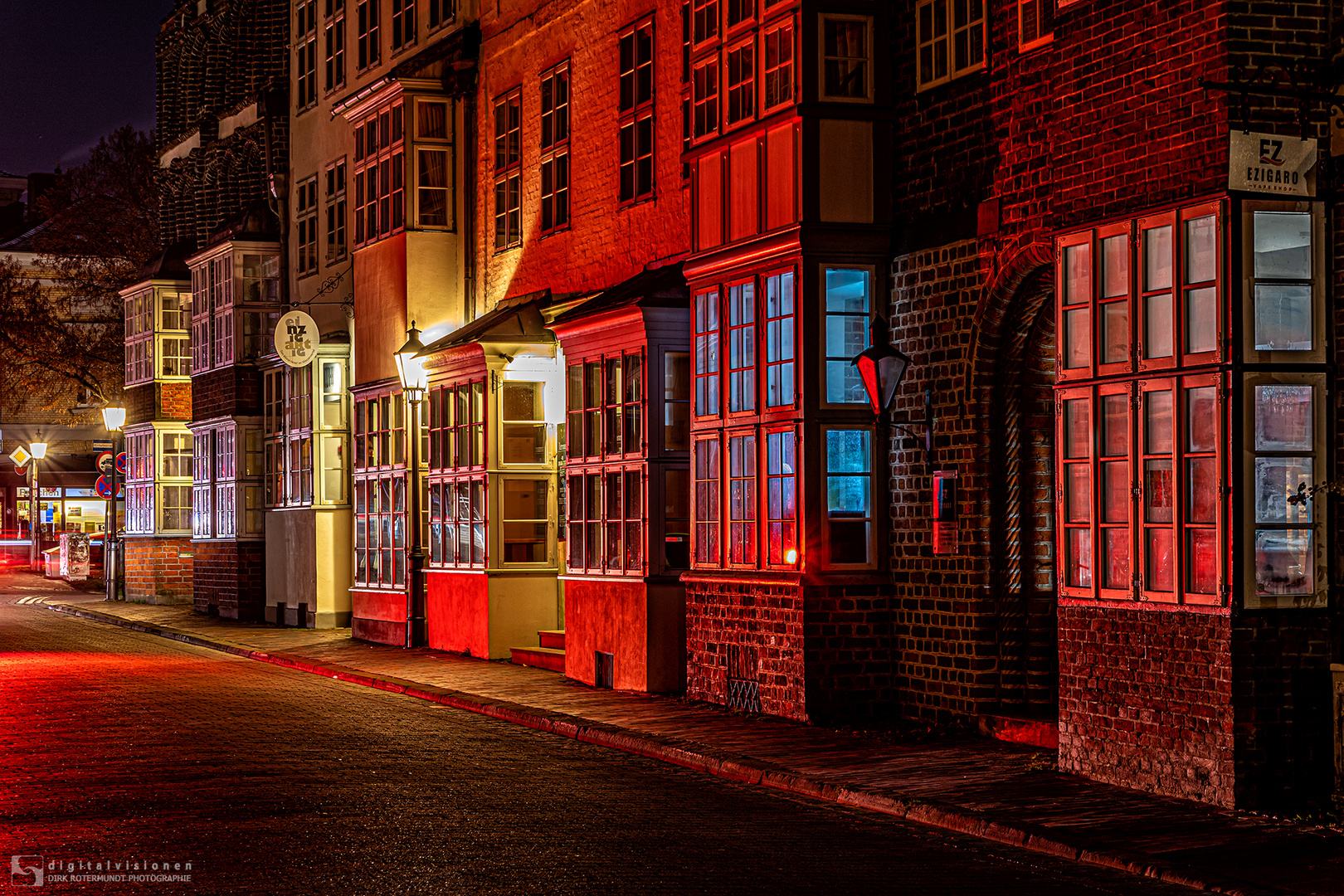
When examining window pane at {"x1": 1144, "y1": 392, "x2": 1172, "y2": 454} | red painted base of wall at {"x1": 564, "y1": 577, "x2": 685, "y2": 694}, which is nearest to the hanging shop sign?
window pane at {"x1": 1144, "y1": 392, "x2": 1172, "y2": 454}

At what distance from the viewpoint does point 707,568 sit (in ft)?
59.0

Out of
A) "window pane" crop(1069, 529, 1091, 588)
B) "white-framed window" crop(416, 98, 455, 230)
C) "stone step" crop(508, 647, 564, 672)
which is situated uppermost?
"white-framed window" crop(416, 98, 455, 230)

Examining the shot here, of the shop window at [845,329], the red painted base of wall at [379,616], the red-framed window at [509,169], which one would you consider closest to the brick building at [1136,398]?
the shop window at [845,329]

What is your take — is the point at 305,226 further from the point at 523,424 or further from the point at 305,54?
the point at 523,424

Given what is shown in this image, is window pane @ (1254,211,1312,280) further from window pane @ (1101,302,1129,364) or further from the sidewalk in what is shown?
the sidewalk

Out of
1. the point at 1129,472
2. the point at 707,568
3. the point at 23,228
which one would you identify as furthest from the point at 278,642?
the point at 23,228

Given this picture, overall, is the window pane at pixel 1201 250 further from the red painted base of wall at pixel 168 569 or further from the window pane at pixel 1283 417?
the red painted base of wall at pixel 168 569

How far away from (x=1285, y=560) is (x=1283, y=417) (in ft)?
3.12

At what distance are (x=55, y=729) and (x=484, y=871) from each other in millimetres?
8299

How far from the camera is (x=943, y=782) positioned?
41.0 ft

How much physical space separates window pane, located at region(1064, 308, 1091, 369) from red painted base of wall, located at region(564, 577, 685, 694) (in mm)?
7192

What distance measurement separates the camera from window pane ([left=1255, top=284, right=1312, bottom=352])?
1154cm

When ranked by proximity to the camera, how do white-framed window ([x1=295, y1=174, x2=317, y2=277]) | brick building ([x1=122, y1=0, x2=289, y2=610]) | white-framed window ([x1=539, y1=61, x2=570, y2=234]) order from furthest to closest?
brick building ([x1=122, y1=0, x2=289, y2=610]) < white-framed window ([x1=295, y1=174, x2=317, y2=277]) < white-framed window ([x1=539, y1=61, x2=570, y2=234])

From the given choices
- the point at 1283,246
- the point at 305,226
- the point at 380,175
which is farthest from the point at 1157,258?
the point at 305,226
